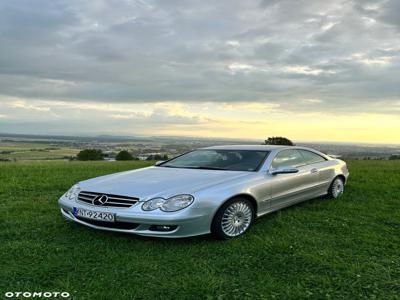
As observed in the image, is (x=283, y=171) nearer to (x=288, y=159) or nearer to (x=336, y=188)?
(x=288, y=159)

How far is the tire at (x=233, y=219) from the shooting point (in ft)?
14.3

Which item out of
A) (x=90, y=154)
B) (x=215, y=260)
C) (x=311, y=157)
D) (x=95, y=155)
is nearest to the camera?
(x=215, y=260)

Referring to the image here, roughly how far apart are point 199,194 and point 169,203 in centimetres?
37

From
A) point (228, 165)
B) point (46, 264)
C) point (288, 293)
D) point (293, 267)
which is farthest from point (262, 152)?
point (46, 264)

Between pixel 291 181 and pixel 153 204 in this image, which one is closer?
pixel 153 204

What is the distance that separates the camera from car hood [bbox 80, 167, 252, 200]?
4336mm

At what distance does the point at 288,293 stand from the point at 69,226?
10.5 ft

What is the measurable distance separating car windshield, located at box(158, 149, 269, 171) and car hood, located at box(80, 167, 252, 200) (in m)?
0.28

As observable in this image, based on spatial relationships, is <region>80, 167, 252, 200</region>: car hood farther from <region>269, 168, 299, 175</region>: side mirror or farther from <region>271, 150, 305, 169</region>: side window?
<region>271, 150, 305, 169</region>: side window

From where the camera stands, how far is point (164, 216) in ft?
13.3

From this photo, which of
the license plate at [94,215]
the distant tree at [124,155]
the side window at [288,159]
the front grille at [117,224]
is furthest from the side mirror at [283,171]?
the distant tree at [124,155]

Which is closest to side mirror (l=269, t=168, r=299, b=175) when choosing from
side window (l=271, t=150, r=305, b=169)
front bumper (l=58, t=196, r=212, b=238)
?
side window (l=271, t=150, r=305, b=169)

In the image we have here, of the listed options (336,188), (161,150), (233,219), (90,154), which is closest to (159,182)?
(233,219)

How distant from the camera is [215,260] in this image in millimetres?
3799
